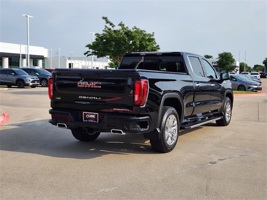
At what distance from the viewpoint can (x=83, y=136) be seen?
26.1 feet

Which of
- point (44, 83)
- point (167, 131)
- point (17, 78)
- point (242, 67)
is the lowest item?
point (167, 131)

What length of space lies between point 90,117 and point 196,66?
331cm

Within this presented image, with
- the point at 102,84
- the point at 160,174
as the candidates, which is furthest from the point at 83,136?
the point at 160,174

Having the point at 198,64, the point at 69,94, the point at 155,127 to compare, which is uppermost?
the point at 198,64

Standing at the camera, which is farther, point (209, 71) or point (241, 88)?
point (241, 88)

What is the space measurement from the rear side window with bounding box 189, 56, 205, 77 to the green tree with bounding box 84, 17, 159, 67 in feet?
43.5

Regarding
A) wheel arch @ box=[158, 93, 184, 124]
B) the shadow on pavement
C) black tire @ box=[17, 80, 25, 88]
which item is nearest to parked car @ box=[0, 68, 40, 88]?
black tire @ box=[17, 80, 25, 88]

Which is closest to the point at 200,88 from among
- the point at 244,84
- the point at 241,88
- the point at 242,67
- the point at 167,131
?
the point at 167,131

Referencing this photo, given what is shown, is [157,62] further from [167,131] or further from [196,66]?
[167,131]

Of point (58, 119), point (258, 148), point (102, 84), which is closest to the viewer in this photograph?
point (102, 84)

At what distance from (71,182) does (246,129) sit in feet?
20.8

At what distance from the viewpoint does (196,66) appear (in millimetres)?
8711

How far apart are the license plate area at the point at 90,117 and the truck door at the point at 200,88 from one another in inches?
102

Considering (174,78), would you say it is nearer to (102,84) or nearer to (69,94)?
(102,84)
